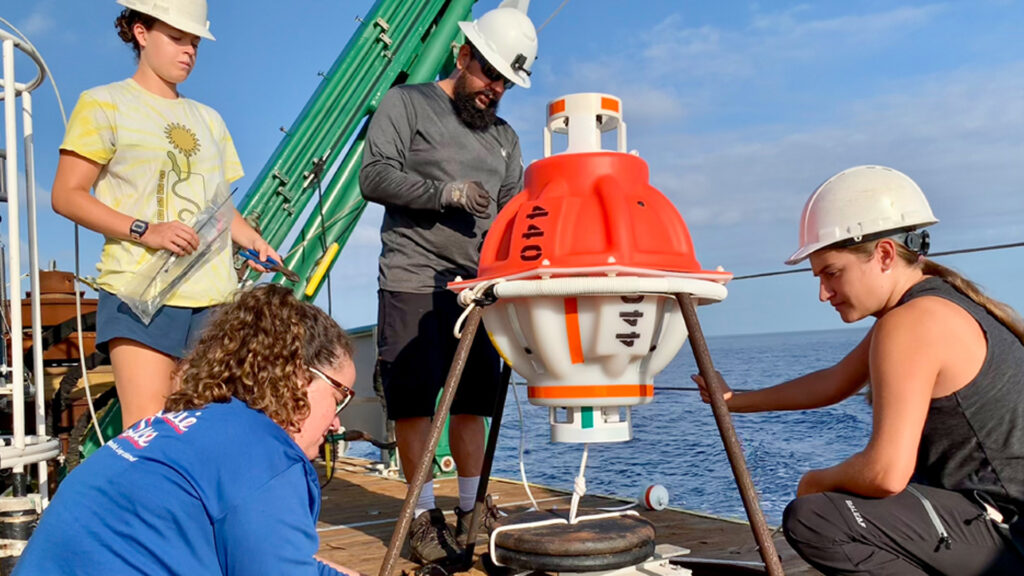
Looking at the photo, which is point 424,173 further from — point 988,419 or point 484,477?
point 988,419

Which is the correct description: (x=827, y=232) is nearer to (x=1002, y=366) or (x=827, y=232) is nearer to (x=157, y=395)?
(x=1002, y=366)

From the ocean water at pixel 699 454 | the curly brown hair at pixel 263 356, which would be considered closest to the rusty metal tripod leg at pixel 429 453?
the curly brown hair at pixel 263 356

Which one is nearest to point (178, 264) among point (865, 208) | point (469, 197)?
point (469, 197)

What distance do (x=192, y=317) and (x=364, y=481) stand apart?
223cm

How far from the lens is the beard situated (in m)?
2.67

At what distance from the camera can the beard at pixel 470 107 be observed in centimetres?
267

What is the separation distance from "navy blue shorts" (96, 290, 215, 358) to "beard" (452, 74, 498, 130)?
1025 mm

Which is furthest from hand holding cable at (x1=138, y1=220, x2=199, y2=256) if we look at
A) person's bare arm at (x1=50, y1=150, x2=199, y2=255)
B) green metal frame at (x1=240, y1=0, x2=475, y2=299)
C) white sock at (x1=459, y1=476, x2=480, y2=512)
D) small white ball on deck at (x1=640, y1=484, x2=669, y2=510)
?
green metal frame at (x1=240, y1=0, x2=475, y2=299)

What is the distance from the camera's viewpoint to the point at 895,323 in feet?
5.89

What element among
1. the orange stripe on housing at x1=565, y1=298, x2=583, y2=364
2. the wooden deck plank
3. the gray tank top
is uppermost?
the orange stripe on housing at x1=565, y1=298, x2=583, y2=364

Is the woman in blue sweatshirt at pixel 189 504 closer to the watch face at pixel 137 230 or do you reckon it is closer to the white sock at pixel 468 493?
the watch face at pixel 137 230

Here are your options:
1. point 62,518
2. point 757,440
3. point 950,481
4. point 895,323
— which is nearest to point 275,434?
point 62,518

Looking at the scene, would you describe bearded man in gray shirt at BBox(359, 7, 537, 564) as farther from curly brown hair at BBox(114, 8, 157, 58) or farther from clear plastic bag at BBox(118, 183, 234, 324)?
curly brown hair at BBox(114, 8, 157, 58)

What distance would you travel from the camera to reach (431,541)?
249 cm
